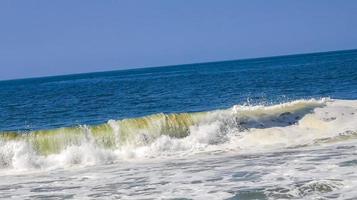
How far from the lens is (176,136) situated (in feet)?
77.2

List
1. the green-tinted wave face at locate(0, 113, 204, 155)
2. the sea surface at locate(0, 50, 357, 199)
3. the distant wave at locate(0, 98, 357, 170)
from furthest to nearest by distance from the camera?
the green-tinted wave face at locate(0, 113, 204, 155), the distant wave at locate(0, 98, 357, 170), the sea surface at locate(0, 50, 357, 199)

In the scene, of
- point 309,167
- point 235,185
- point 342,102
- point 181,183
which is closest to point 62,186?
point 181,183

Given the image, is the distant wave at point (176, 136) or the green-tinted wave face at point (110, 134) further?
the green-tinted wave face at point (110, 134)

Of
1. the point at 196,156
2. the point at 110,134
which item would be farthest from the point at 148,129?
the point at 196,156

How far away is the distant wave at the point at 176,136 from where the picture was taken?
21.0 meters

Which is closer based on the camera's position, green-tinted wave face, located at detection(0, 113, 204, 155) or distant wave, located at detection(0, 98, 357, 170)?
distant wave, located at detection(0, 98, 357, 170)

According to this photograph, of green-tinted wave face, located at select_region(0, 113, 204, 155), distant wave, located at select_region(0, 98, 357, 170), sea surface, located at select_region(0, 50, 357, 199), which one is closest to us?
sea surface, located at select_region(0, 50, 357, 199)

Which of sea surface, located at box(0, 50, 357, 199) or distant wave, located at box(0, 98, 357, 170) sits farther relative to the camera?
distant wave, located at box(0, 98, 357, 170)

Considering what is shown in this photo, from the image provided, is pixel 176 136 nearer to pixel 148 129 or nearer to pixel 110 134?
pixel 148 129

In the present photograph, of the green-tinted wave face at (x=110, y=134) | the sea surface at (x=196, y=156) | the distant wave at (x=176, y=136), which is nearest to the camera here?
the sea surface at (x=196, y=156)

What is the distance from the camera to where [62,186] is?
15.3m

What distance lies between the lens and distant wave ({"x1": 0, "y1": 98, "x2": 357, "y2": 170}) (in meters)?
21.0

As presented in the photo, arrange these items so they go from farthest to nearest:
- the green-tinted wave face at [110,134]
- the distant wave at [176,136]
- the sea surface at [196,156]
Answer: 1. the green-tinted wave face at [110,134]
2. the distant wave at [176,136]
3. the sea surface at [196,156]

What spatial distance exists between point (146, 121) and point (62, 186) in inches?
358
